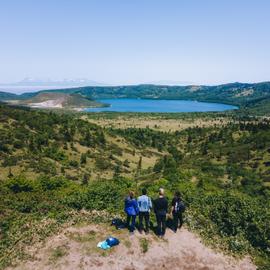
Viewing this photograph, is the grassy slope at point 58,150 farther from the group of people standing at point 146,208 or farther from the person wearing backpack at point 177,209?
the person wearing backpack at point 177,209

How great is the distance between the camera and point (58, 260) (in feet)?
47.4

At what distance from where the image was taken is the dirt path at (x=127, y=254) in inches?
563

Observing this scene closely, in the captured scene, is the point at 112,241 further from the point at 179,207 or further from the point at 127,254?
the point at 179,207

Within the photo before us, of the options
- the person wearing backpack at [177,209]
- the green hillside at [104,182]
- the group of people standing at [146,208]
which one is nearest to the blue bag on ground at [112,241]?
the group of people standing at [146,208]

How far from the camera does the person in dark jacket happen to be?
1614 centimetres

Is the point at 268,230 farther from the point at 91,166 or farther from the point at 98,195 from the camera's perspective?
the point at 91,166

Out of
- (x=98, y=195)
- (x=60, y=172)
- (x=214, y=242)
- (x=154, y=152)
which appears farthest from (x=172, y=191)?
(x=154, y=152)

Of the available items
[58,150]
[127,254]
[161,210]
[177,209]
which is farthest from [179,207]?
[58,150]

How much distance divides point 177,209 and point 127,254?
3958 mm

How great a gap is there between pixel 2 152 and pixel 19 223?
3942 centimetres

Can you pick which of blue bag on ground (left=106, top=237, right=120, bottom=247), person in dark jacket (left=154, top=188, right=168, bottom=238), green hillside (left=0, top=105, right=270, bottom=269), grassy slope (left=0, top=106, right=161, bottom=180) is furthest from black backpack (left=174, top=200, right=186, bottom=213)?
grassy slope (left=0, top=106, right=161, bottom=180)

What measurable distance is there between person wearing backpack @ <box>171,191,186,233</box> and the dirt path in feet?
2.72

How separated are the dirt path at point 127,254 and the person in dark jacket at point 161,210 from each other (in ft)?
1.48

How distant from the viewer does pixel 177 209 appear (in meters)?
17.3
